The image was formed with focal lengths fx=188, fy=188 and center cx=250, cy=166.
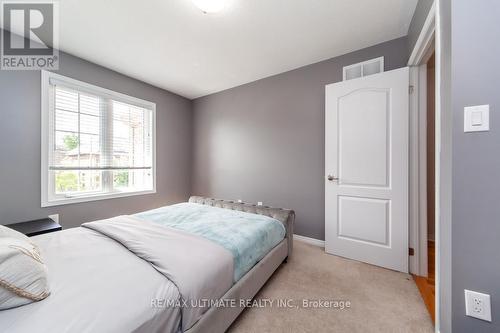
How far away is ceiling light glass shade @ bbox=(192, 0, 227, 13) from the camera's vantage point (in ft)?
5.37

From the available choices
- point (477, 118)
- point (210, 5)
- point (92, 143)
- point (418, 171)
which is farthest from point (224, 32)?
point (418, 171)

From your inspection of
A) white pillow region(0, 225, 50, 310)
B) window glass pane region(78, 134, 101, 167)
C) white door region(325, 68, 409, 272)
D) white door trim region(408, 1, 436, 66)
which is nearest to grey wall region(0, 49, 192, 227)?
window glass pane region(78, 134, 101, 167)

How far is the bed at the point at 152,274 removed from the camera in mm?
730

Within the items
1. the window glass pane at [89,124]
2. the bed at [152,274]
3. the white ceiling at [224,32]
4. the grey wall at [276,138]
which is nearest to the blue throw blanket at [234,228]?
the bed at [152,274]

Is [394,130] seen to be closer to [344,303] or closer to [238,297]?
[344,303]

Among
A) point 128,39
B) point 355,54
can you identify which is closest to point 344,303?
point 355,54

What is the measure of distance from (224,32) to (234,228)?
6.92ft

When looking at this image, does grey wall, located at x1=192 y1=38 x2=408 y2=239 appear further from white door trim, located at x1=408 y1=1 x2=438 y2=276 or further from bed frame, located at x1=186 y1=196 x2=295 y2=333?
bed frame, located at x1=186 y1=196 x2=295 y2=333

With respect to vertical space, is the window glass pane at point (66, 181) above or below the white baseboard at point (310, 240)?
above

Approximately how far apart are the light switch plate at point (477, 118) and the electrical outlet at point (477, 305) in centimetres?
82

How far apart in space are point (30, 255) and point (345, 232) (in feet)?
8.68

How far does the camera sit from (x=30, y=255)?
0.84 meters

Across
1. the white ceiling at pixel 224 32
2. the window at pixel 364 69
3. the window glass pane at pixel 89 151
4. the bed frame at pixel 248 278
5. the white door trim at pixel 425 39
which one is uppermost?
the white ceiling at pixel 224 32

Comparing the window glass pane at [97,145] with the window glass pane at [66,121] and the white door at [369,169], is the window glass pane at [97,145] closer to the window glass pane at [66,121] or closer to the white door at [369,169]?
the window glass pane at [66,121]
